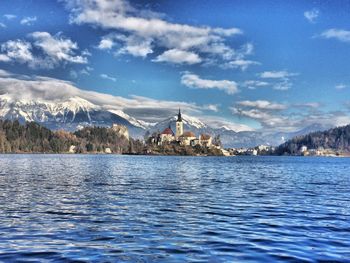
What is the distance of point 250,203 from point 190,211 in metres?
8.44

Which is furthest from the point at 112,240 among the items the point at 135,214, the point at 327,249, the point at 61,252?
the point at 327,249

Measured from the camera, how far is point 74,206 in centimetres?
3562

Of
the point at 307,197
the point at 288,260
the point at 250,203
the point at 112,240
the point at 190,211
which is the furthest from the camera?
the point at 307,197

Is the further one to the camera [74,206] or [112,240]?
[74,206]

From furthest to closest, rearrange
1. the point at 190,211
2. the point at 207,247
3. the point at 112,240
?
the point at 190,211 → the point at 112,240 → the point at 207,247

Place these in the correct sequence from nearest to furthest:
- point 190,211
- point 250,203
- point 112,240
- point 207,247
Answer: point 207,247 < point 112,240 < point 190,211 < point 250,203

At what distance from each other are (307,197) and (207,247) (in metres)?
29.6

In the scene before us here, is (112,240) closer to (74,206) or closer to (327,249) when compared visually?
(327,249)

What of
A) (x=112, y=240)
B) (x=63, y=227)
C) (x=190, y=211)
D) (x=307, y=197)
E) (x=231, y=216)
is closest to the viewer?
(x=112, y=240)

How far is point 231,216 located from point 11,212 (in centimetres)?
1721

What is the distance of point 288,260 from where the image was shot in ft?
60.9

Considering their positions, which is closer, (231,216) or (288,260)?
(288,260)

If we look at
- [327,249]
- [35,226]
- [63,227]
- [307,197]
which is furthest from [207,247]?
[307,197]

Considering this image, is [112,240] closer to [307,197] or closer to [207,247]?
Answer: [207,247]
